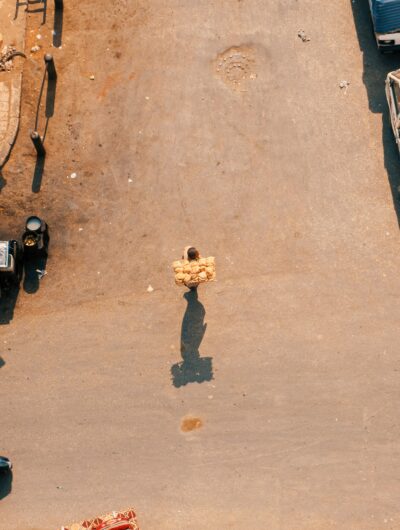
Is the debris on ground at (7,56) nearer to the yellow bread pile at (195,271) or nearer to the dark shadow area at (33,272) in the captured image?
the dark shadow area at (33,272)

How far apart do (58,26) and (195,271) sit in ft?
27.3

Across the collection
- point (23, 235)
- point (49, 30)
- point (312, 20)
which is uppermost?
point (49, 30)

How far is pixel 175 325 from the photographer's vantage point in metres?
A: 12.7

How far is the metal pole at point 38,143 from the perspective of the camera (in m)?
13.2

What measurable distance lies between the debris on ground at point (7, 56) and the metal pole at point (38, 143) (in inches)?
93.7

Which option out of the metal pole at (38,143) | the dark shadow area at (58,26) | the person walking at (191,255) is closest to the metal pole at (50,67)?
the dark shadow area at (58,26)

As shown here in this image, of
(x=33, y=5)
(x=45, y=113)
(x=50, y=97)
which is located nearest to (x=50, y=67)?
(x=50, y=97)

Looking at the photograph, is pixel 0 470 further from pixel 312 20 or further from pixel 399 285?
pixel 312 20

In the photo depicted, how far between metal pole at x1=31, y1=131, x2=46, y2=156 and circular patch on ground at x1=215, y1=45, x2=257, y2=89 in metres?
4.93

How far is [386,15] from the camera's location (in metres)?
13.6

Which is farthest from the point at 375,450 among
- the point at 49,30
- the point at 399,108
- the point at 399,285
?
the point at 49,30

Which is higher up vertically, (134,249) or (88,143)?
(88,143)

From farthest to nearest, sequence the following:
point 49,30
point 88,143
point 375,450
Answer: point 49,30
point 88,143
point 375,450

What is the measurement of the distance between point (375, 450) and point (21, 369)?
8.06m
